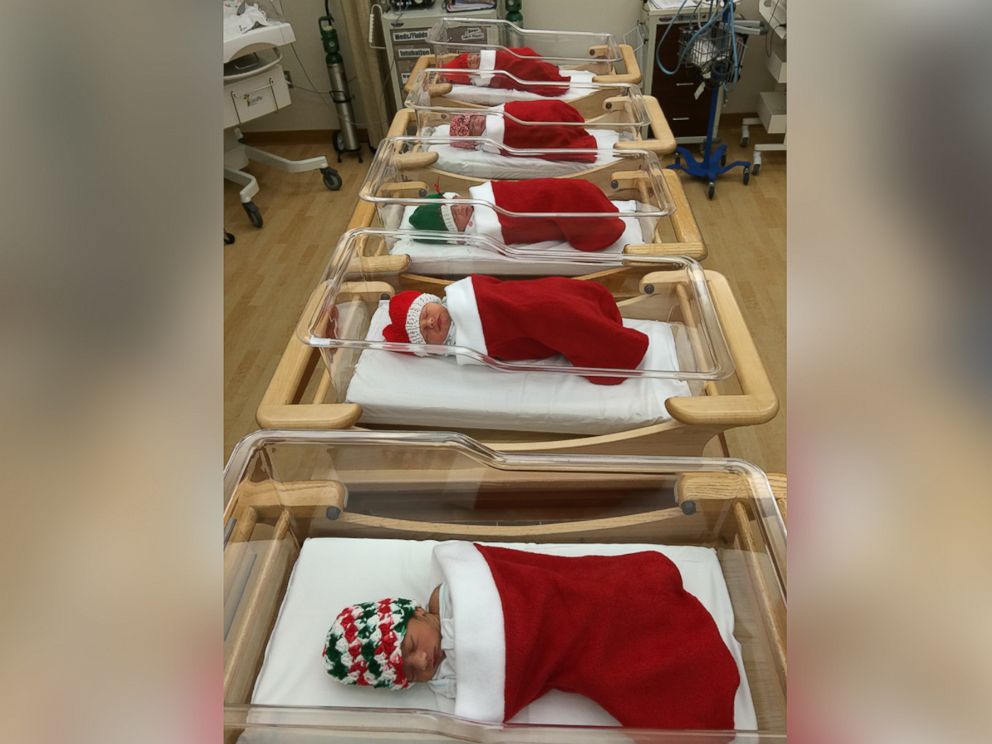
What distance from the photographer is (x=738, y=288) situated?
2355mm

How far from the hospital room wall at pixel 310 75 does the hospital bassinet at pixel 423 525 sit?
3.12m

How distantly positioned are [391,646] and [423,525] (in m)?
0.27

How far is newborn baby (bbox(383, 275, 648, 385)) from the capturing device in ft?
4.35

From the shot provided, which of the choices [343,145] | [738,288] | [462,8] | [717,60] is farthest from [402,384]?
[343,145]

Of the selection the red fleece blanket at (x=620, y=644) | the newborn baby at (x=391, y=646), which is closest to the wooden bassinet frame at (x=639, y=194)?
the red fleece blanket at (x=620, y=644)

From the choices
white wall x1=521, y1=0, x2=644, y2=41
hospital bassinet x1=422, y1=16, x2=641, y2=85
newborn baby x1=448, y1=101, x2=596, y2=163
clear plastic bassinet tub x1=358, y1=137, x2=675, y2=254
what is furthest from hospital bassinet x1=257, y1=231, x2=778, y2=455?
white wall x1=521, y1=0, x2=644, y2=41

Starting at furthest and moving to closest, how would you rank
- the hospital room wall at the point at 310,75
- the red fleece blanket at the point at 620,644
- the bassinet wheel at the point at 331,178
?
the hospital room wall at the point at 310,75
the bassinet wheel at the point at 331,178
the red fleece blanket at the point at 620,644

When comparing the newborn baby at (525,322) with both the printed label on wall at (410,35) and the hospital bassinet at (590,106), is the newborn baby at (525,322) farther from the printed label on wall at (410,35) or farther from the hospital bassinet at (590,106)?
the printed label on wall at (410,35)

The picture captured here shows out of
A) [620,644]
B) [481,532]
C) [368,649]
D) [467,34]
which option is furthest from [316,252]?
[620,644]

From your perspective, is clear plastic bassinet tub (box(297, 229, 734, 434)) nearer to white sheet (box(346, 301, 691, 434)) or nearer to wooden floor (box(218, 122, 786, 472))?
white sheet (box(346, 301, 691, 434))

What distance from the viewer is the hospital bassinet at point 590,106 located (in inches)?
82.4
